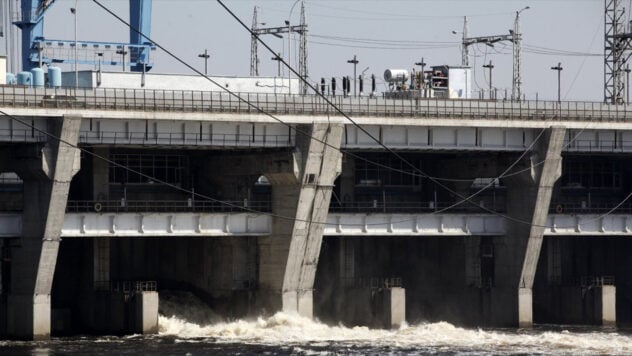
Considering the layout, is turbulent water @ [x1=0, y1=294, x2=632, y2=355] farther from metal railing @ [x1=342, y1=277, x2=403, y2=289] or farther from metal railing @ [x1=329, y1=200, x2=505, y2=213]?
metal railing @ [x1=329, y1=200, x2=505, y2=213]

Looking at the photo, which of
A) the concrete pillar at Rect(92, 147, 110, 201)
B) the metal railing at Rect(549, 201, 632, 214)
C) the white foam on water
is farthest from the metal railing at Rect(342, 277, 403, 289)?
the concrete pillar at Rect(92, 147, 110, 201)

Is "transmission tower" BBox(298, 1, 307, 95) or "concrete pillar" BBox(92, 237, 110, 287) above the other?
"transmission tower" BBox(298, 1, 307, 95)

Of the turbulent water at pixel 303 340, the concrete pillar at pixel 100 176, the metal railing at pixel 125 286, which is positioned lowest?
the turbulent water at pixel 303 340

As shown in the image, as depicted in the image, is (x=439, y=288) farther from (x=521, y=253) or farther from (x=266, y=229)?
(x=266, y=229)

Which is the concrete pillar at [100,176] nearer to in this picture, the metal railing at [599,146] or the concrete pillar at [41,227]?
the concrete pillar at [41,227]

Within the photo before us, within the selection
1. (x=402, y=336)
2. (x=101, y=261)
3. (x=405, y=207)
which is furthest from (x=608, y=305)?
(x=101, y=261)

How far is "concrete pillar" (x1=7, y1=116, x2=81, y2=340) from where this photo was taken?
9512cm

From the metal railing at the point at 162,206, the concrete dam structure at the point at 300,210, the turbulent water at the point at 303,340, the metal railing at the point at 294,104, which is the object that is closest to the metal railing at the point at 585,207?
the concrete dam structure at the point at 300,210

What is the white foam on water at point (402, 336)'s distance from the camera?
94.3 metres

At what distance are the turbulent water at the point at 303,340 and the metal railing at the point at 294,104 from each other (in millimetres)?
13604

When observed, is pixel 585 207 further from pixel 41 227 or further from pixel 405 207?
pixel 41 227

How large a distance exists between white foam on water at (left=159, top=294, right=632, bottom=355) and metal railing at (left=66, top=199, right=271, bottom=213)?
706cm

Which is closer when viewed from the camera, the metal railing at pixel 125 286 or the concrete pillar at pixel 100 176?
the metal railing at pixel 125 286

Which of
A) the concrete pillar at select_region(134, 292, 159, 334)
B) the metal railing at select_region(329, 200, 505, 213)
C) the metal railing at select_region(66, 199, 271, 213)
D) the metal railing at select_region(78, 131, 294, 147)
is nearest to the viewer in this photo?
the metal railing at select_region(78, 131, 294, 147)
